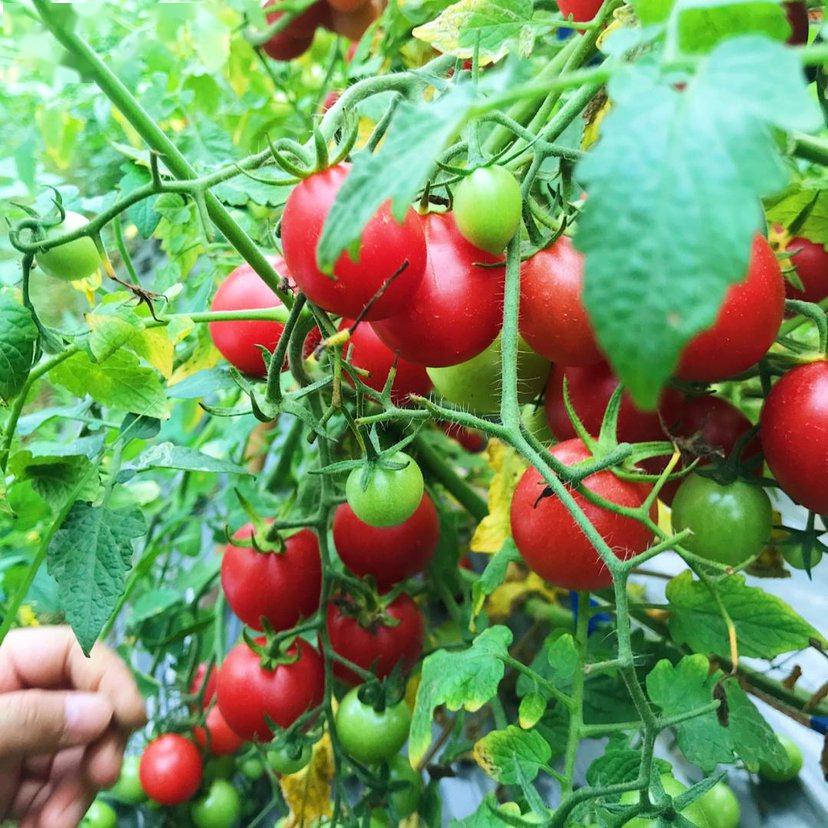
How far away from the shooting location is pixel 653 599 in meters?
0.84

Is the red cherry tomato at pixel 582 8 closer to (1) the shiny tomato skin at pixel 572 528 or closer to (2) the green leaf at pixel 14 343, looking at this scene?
(1) the shiny tomato skin at pixel 572 528

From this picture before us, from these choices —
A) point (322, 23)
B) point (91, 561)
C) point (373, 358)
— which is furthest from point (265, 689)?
point (322, 23)

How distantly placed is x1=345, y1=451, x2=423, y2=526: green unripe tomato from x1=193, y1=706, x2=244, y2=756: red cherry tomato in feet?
1.63

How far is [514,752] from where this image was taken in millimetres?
416

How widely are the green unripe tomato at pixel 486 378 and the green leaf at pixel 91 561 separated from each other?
219mm

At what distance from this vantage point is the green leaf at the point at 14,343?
41 centimetres

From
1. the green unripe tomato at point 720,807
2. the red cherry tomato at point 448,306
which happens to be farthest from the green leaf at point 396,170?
the green unripe tomato at point 720,807

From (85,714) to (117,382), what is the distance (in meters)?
0.25

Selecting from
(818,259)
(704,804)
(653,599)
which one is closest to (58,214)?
(818,259)

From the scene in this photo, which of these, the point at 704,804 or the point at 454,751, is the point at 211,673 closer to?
the point at 454,751

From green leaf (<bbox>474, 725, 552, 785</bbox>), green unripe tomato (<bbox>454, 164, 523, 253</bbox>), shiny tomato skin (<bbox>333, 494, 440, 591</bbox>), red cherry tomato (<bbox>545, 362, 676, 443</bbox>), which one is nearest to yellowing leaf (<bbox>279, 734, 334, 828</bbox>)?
shiny tomato skin (<bbox>333, 494, 440, 591</bbox>)

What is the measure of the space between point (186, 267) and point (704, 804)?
62 cm

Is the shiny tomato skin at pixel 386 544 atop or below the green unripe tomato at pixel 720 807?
atop

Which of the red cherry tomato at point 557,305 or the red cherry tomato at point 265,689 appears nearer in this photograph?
the red cherry tomato at point 557,305
